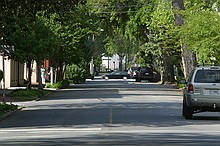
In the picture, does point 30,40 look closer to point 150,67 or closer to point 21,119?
point 21,119

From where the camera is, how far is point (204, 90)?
23.2 metres

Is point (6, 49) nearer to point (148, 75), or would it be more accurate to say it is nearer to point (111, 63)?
point (148, 75)

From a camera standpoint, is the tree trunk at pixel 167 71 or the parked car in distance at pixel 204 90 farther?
the tree trunk at pixel 167 71

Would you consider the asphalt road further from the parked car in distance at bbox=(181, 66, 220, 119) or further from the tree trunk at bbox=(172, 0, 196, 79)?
the tree trunk at bbox=(172, 0, 196, 79)

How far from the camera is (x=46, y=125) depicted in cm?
2191

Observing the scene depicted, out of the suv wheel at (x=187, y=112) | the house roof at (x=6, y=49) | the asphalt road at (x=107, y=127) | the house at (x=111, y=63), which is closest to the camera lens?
the asphalt road at (x=107, y=127)

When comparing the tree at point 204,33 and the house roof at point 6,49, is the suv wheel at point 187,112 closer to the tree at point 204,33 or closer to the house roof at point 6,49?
the tree at point 204,33

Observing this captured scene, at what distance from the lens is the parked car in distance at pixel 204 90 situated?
23.2m

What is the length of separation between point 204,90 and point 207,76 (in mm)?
602

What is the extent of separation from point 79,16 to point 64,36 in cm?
394

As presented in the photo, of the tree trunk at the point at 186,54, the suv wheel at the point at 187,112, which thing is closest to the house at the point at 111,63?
the tree trunk at the point at 186,54

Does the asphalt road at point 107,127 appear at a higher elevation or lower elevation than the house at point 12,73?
lower

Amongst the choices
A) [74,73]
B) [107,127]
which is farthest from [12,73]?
[107,127]

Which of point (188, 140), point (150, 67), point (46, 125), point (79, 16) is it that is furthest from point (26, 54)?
point (150, 67)
